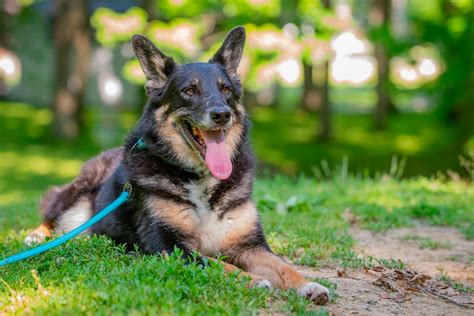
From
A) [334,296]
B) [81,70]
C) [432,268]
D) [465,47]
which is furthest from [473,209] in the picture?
[81,70]

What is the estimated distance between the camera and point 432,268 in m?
6.10

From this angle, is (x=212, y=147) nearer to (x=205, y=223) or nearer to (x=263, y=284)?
(x=205, y=223)

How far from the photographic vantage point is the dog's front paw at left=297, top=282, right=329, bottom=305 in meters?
4.65

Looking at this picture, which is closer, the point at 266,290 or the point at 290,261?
the point at 266,290

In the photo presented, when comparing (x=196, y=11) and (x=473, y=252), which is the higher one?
(x=196, y=11)

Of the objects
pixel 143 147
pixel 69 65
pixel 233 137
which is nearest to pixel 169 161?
pixel 143 147

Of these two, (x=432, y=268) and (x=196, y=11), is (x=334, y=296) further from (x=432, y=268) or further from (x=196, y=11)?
(x=196, y=11)

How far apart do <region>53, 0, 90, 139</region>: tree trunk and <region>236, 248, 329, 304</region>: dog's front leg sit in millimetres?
17389

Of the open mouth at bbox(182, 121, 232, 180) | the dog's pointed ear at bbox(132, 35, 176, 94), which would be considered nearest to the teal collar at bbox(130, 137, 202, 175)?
the open mouth at bbox(182, 121, 232, 180)

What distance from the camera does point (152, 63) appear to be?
5758mm

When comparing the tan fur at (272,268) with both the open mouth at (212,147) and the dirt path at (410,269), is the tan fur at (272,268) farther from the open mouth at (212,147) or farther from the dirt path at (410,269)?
the open mouth at (212,147)

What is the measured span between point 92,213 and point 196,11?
1001 centimetres

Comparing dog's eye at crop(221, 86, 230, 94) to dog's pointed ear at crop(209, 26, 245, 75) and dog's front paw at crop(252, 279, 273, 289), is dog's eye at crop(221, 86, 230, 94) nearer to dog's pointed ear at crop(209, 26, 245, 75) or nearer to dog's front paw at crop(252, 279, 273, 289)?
dog's pointed ear at crop(209, 26, 245, 75)

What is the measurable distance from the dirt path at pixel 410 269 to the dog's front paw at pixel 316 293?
7 cm
